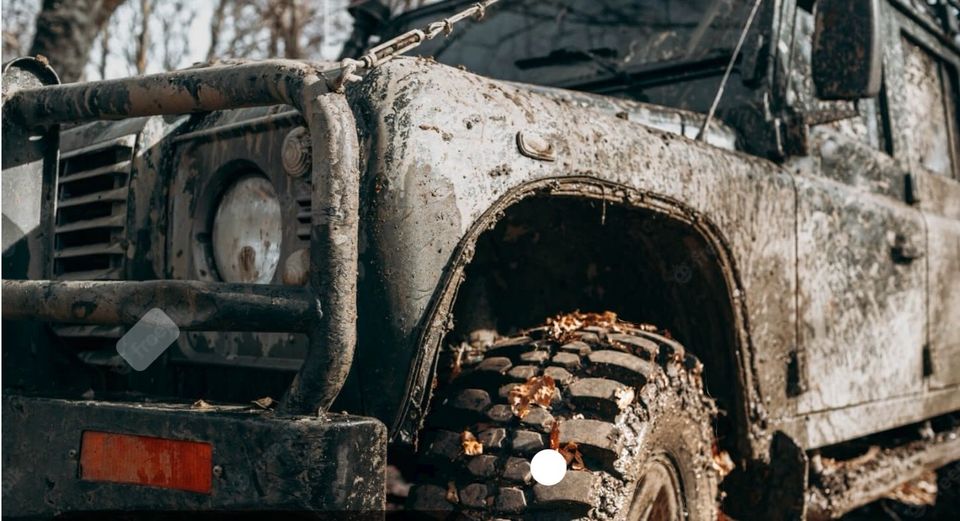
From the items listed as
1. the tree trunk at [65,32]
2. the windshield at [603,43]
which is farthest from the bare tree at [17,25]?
the windshield at [603,43]

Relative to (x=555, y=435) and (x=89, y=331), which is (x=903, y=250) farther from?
(x=89, y=331)

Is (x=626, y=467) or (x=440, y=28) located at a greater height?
(x=440, y=28)

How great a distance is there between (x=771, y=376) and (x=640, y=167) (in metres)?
0.86

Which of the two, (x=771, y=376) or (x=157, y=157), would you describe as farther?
(x=771, y=376)

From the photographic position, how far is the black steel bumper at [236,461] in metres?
1.85

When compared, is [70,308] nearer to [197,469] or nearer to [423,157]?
[197,469]

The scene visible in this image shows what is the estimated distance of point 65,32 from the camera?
27.7 feet

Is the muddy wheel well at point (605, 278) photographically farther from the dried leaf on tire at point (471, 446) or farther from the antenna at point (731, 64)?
the antenna at point (731, 64)

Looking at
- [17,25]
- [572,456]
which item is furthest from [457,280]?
[17,25]

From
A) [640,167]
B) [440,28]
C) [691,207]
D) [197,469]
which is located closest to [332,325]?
[197,469]

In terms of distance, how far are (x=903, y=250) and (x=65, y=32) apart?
6967 mm

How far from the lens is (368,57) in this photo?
2.02 metres

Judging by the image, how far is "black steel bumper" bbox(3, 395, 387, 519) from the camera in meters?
1.85

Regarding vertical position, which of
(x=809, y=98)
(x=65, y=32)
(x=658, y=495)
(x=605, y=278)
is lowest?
(x=658, y=495)
